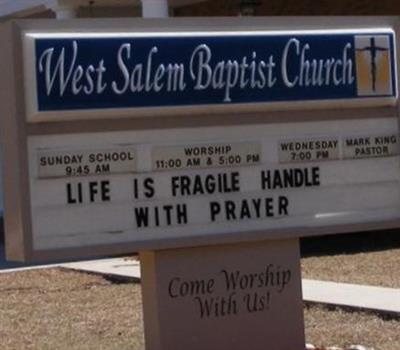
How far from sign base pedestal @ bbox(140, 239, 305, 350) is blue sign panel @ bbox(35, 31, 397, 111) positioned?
1.13 meters

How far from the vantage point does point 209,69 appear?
9.80 metres

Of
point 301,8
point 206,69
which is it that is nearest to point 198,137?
point 206,69

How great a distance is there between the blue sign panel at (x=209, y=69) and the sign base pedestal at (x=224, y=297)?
1.13 m

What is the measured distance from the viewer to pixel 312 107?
33.6ft

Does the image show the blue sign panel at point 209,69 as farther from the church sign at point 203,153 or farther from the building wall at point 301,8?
the building wall at point 301,8

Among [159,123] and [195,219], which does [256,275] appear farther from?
[159,123]

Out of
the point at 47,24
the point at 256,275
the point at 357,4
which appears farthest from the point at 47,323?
the point at 357,4

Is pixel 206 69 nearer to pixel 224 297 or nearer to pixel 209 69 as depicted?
pixel 209 69

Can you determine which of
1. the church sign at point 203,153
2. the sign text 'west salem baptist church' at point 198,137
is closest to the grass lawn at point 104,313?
the church sign at point 203,153

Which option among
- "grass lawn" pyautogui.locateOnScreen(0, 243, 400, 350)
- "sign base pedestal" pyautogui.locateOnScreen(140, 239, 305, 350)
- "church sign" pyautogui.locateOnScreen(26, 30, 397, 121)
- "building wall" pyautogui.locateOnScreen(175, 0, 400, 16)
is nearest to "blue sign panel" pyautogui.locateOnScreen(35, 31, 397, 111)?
"church sign" pyautogui.locateOnScreen(26, 30, 397, 121)

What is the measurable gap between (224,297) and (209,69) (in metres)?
1.67

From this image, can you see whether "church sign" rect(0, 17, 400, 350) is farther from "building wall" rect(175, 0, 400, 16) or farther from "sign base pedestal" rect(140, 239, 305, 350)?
"building wall" rect(175, 0, 400, 16)

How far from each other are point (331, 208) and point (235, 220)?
0.83 m

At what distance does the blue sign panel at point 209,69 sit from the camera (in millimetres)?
9266
